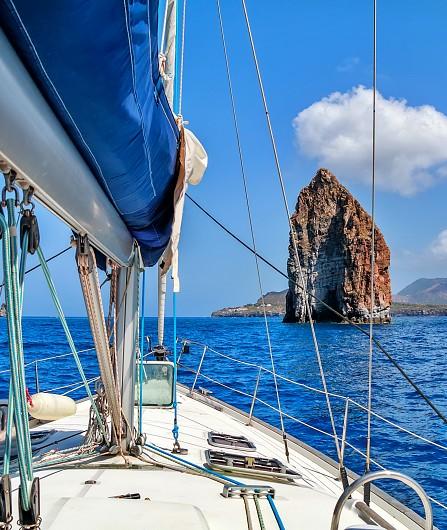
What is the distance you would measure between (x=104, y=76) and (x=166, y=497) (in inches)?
79.5

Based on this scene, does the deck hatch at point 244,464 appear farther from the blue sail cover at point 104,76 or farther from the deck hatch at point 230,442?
the blue sail cover at point 104,76

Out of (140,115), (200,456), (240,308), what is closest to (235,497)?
(200,456)

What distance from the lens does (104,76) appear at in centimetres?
137

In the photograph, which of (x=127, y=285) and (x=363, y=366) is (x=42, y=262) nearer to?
(x=127, y=285)

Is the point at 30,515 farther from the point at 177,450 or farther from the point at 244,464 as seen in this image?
the point at 177,450

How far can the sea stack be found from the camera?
224 feet

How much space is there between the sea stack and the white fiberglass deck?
62495 millimetres

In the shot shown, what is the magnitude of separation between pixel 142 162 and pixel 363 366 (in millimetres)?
20573

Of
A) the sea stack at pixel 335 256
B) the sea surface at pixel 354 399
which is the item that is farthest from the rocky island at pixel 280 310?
the sea surface at pixel 354 399

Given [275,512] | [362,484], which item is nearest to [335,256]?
[275,512]

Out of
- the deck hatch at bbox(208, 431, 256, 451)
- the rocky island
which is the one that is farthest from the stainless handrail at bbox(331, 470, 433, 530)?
the rocky island

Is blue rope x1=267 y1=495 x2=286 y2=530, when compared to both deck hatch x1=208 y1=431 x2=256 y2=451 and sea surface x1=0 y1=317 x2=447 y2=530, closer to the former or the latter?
deck hatch x1=208 y1=431 x2=256 y2=451

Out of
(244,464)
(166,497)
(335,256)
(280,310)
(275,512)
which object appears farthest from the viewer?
(280,310)

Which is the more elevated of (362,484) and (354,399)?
(362,484)
